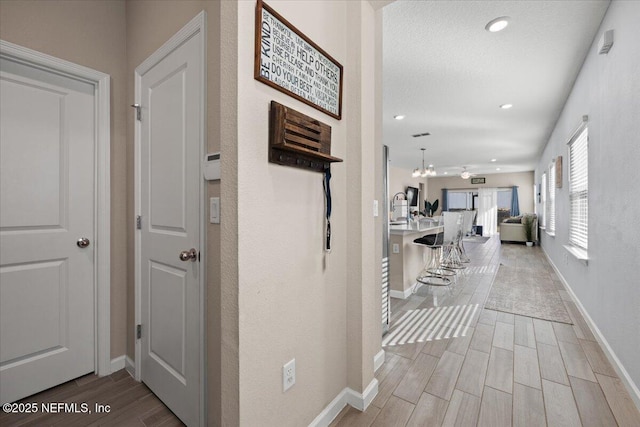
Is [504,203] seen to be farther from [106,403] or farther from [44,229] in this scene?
[44,229]

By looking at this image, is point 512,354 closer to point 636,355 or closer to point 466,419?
point 636,355

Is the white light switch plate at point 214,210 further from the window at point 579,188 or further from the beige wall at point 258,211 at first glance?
the window at point 579,188

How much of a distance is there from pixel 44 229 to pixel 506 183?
13.7 metres

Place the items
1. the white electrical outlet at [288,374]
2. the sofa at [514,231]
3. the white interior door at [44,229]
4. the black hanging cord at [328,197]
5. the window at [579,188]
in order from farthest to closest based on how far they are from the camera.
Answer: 1. the sofa at [514,231]
2. the window at [579,188]
3. the white interior door at [44,229]
4. the black hanging cord at [328,197]
5. the white electrical outlet at [288,374]

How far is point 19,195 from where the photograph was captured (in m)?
1.65

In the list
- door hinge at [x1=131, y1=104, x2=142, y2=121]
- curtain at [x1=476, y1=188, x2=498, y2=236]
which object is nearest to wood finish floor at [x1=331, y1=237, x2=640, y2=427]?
door hinge at [x1=131, y1=104, x2=142, y2=121]

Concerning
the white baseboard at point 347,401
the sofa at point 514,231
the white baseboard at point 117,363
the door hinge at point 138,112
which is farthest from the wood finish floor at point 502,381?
the sofa at point 514,231

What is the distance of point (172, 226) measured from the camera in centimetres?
157

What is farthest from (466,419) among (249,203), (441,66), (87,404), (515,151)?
(515,151)

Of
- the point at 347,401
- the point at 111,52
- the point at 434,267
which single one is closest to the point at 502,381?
the point at 347,401

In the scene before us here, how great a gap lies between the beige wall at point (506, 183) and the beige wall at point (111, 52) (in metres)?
13.1

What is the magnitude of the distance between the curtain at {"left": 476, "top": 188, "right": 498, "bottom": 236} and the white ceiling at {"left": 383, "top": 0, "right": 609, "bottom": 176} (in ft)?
23.9

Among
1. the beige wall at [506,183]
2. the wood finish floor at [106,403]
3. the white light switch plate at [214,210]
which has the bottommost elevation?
the wood finish floor at [106,403]

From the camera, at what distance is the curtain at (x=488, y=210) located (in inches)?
483
